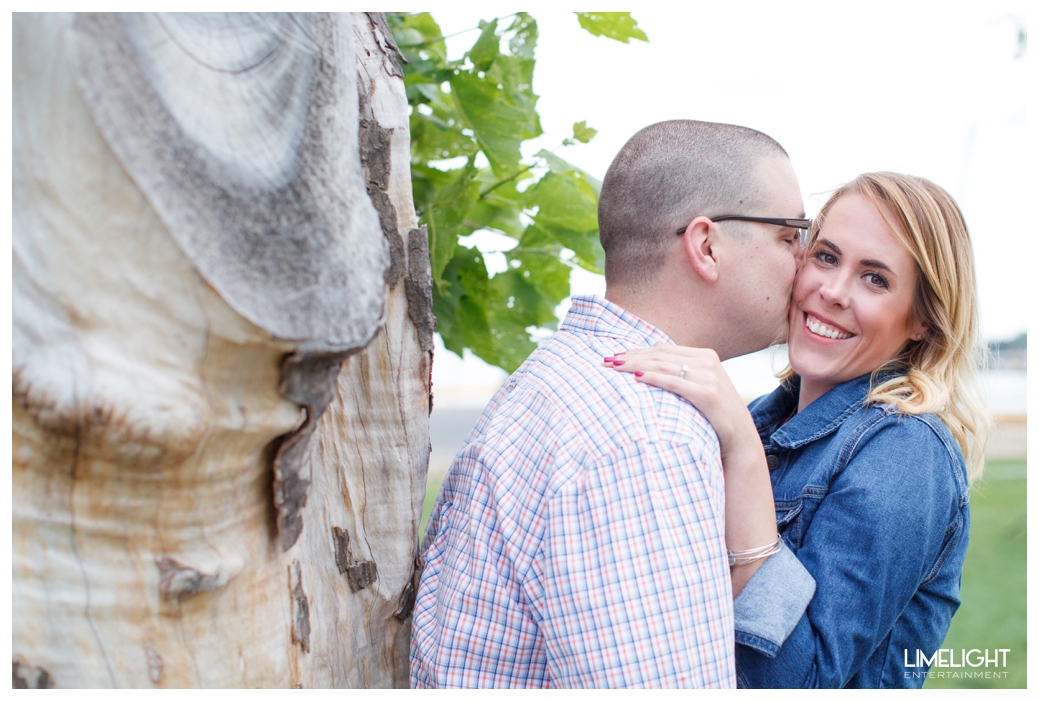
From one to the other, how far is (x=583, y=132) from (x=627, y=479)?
125 centimetres

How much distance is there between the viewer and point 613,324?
81.0 inches

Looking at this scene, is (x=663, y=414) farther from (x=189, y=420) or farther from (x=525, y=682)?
(x=189, y=420)

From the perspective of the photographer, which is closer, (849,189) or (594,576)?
(594,576)

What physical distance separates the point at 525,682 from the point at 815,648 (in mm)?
730

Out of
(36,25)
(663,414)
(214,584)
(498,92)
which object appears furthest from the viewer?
(498,92)

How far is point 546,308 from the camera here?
262 cm

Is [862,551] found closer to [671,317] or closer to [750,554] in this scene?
[750,554]

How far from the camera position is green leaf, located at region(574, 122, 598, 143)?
2387 mm

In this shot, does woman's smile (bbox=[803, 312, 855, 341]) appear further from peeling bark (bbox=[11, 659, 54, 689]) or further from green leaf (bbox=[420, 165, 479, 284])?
peeling bark (bbox=[11, 659, 54, 689])

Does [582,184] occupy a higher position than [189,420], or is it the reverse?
[582,184]

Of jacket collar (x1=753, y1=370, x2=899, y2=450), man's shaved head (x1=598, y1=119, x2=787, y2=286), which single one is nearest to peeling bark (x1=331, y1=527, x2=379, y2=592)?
man's shaved head (x1=598, y1=119, x2=787, y2=286)

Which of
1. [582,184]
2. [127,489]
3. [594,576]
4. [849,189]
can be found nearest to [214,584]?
[127,489]

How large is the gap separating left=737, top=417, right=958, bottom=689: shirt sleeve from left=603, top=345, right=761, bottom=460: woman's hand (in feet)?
1.10

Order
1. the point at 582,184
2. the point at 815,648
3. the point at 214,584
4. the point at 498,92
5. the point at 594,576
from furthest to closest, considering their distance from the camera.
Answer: the point at 582,184 < the point at 498,92 < the point at 815,648 < the point at 594,576 < the point at 214,584
